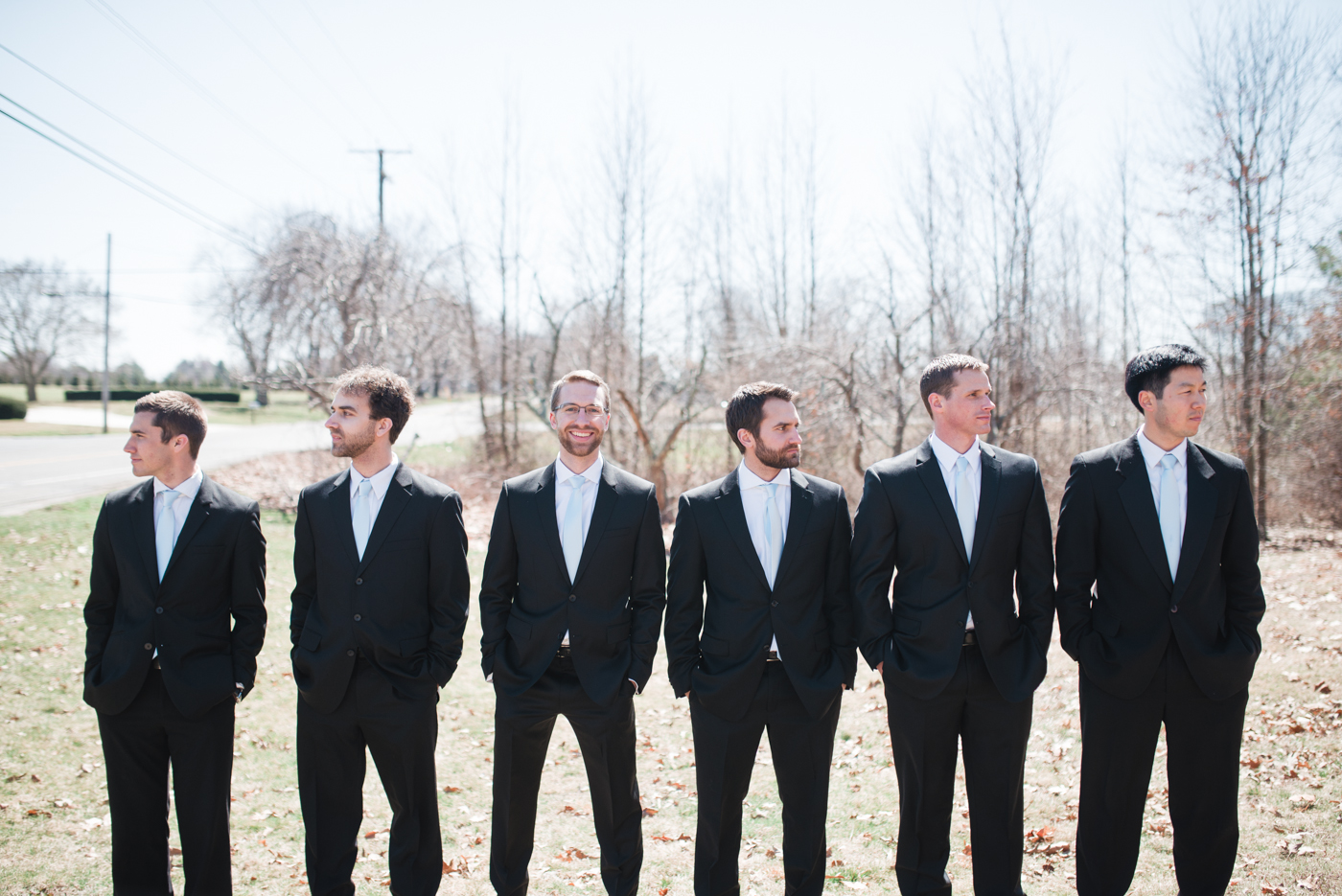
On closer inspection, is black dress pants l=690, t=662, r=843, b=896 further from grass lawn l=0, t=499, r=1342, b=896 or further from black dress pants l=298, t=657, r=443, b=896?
black dress pants l=298, t=657, r=443, b=896

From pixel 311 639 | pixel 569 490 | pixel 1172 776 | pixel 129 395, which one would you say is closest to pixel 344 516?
pixel 311 639

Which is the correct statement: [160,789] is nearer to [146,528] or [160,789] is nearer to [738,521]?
[146,528]

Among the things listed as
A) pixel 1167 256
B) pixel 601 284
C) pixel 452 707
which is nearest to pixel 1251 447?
pixel 1167 256

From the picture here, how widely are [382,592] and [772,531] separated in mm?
1674

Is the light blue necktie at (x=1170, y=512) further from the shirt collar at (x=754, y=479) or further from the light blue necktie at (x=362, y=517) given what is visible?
the light blue necktie at (x=362, y=517)

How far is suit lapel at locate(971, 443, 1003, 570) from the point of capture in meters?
3.15

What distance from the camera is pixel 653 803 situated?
496 cm

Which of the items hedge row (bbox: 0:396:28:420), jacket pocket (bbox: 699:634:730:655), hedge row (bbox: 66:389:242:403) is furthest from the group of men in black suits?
hedge row (bbox: 66:389:242:403)

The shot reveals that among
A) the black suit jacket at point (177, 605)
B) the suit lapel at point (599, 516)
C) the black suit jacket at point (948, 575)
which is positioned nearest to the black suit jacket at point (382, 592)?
the black suit jacket at point (177, 605)

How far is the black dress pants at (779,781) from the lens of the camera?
3.19 meters

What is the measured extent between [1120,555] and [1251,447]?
12999 millimetres

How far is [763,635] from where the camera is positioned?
321 cm

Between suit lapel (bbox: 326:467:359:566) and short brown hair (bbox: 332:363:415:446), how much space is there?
11.6 inches

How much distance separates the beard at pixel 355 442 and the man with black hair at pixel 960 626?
215 centimetres
